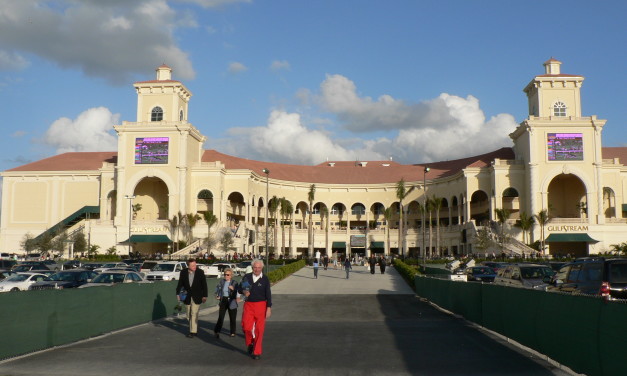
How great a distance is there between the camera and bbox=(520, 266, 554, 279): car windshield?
20.8 m

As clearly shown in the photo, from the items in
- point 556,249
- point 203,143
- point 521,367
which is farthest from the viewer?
point 203,143

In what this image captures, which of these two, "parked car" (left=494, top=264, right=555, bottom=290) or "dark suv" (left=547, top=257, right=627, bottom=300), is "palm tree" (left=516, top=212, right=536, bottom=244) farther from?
"dark suv" (left=547, top=257, right=627, bottom=300)

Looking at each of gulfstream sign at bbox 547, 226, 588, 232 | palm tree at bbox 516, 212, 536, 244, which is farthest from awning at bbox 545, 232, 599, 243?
palm tree at bbox 516, 212, 536, 244

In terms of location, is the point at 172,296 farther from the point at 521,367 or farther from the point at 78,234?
the point at 78,234

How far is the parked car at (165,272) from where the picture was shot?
95.0ft

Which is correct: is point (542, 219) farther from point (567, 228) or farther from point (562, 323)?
point (562, 323)

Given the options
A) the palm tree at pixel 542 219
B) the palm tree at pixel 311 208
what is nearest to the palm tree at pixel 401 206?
the palm tree at pixel 311 208

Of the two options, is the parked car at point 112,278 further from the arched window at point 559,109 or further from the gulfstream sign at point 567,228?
the arched window at point 559,109

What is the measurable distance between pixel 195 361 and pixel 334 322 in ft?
24.6

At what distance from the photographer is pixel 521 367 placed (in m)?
9.50

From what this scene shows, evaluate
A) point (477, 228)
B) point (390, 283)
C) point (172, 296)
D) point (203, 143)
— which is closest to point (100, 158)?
point (203, 143)

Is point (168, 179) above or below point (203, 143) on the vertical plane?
below

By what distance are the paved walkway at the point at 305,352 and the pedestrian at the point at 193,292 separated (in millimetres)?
411

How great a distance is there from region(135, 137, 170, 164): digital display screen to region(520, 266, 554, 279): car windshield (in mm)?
54660
